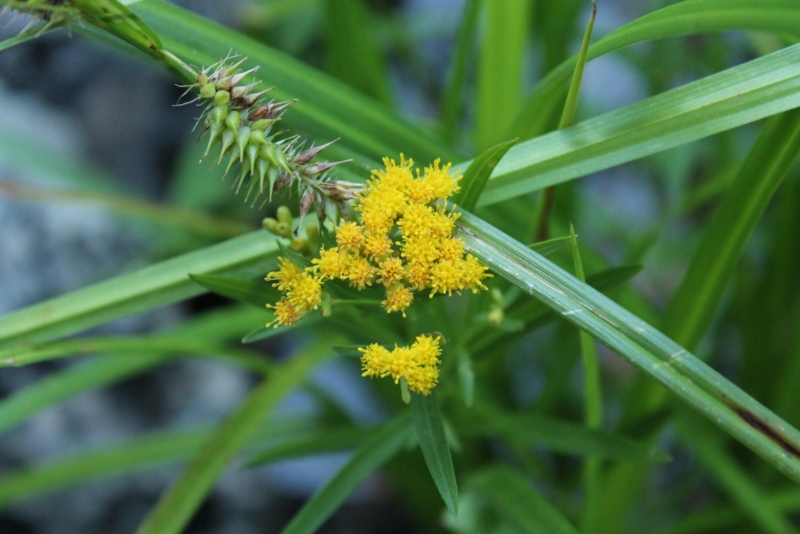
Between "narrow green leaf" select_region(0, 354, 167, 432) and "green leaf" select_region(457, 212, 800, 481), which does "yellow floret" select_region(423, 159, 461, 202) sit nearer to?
"green leaf" select_region(457, 212, 800, 481)

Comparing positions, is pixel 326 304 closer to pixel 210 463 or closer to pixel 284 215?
pixel 284 215

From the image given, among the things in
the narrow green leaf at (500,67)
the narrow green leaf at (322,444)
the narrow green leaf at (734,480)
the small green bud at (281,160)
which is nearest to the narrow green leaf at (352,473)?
the narrow green leaf at (322,444)

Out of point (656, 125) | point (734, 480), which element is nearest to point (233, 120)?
point (656, 125)

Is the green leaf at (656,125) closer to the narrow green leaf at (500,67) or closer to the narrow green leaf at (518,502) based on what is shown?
the narrow green leaf at (500,67)

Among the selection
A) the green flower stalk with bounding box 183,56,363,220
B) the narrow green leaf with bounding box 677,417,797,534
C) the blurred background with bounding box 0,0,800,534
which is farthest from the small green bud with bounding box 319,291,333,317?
the narrow green leaf with bounding box 677,417,797,534

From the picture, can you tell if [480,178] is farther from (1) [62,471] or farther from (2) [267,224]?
(1) [62,471]

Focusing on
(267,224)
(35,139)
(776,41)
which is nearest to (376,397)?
(267,224)
